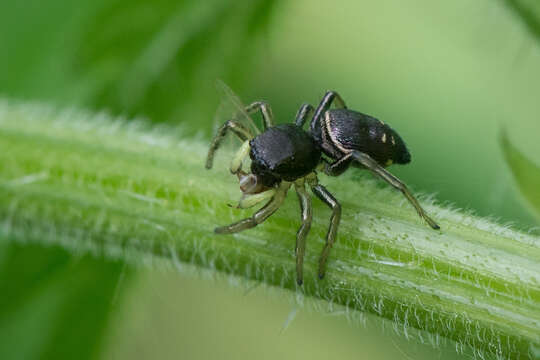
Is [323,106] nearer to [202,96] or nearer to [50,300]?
[202,96]

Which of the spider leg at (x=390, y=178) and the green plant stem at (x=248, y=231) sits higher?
the spider leg at (x=390, y=178)

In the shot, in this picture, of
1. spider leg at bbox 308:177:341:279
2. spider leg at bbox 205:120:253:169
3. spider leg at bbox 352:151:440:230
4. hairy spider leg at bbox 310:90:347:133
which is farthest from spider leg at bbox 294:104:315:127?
spider leg at bbox 308:177:341:279

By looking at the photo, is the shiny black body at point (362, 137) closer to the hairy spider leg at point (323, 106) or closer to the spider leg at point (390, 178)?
the spider leg at point (390, 178)

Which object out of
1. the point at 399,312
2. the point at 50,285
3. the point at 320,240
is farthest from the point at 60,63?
the point at 399,312

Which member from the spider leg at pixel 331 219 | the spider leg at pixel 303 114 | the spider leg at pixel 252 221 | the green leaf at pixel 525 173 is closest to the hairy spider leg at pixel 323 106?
the spider leg at pixel 303 114

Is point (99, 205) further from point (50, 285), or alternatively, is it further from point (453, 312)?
point (453, 312)

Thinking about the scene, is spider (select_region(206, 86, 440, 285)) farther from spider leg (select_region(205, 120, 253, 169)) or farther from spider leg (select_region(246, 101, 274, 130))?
spider leg (select_region(246, 101, 274, 130))

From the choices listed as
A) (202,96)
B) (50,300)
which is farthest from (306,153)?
(50,300)
